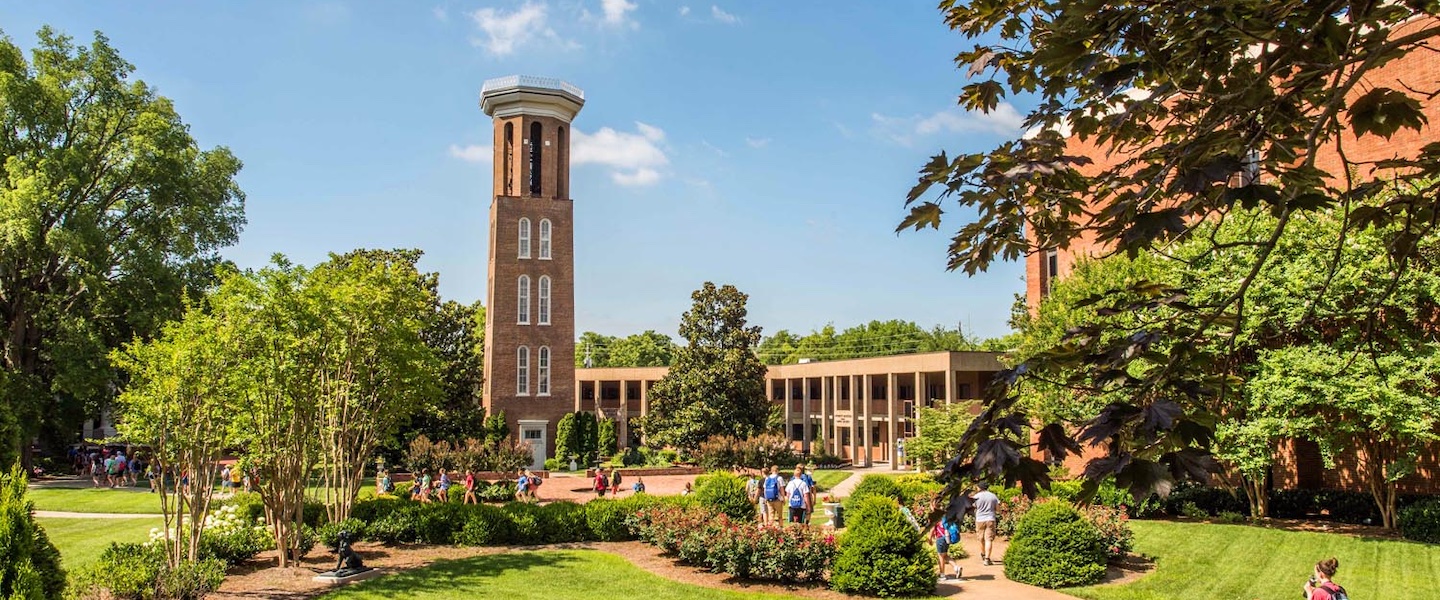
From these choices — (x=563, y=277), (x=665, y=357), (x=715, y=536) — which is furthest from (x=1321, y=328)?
(x=665, y=357)

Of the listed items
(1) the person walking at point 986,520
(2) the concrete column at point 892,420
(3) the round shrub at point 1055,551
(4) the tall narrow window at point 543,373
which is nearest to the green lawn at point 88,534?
(1) the person walking at point 986,520

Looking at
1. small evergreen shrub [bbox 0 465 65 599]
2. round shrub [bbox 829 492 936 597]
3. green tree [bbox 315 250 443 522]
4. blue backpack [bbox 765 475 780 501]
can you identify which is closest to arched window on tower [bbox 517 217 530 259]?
green tree [bbox 315 250 443 522]

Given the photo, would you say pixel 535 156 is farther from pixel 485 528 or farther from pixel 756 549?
pixel 756 549

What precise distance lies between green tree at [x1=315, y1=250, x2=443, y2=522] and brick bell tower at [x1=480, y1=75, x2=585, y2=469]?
24.1 metres

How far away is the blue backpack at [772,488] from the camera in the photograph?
20.4 meters

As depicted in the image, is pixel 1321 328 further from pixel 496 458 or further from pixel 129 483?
pixel 129 483

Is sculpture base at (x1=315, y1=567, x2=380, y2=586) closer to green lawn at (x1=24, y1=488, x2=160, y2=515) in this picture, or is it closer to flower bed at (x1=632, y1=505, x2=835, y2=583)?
flower bed at (x1=632, y1=505, x2=835, y2=583)

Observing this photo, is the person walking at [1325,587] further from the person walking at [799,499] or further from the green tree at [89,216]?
the green tree at [89,216]

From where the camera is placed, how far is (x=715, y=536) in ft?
54.0

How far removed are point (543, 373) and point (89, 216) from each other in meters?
20.8

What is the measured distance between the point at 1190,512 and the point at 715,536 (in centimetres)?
1274

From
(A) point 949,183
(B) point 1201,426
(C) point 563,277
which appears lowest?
(B) point 1201,426

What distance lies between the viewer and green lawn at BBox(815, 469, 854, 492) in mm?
34531

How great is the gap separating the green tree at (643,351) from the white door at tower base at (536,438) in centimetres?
6192
